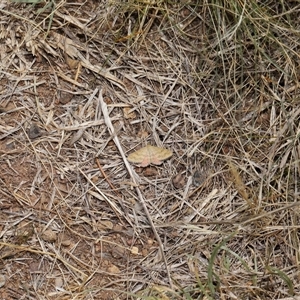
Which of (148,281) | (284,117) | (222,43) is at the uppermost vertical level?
(222,43)

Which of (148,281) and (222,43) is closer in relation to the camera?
(148,281)

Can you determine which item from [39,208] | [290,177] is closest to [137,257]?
[39,208]

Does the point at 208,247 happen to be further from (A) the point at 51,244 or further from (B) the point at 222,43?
(B) the point at 222,43

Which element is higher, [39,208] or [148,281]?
[39,208]
